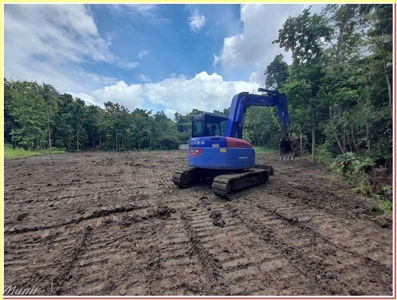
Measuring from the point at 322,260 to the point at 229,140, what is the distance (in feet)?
9.06

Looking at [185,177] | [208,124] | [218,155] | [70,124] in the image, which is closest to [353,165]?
[218,155]

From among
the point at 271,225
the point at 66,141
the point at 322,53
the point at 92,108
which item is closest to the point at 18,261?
Result: the point at 271,225

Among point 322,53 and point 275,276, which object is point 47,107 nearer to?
point 322,53

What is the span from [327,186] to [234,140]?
2.76 meters

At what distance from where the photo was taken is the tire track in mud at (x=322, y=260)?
1.65 meters

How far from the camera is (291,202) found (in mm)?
3773

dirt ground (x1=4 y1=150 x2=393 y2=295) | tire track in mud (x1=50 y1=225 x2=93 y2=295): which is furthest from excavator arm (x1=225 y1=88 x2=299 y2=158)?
tire track in mud (x1=50 y1=225 x2=93 y2=295)

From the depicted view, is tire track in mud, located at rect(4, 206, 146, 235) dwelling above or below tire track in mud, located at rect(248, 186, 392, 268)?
above

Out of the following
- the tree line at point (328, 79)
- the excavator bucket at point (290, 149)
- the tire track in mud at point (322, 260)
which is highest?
the tree line at point (328, 79)

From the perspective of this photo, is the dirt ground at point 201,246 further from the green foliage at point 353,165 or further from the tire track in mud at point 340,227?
the green foliage at point 353,165

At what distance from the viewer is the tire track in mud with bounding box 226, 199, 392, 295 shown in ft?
5.43

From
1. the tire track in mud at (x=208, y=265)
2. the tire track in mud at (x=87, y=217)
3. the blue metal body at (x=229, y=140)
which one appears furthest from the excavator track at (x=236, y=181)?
the tire track in mud at (x=87, y=217)

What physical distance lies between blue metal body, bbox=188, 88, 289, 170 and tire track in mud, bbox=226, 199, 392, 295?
1.75m

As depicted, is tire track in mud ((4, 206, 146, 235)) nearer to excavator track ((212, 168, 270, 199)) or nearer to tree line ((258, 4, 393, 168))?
excavator track ((212, 168, 270, 199))
